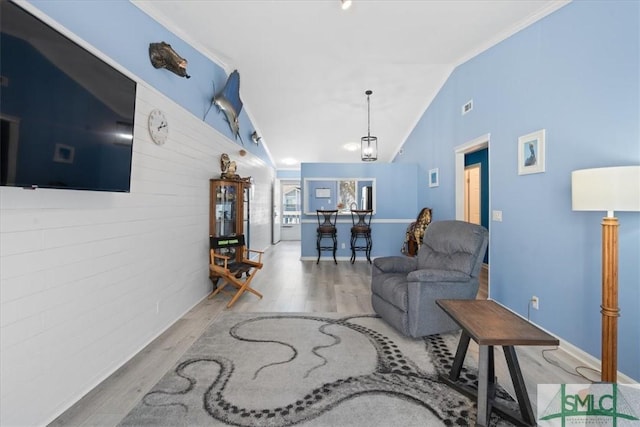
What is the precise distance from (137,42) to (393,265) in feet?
10.1

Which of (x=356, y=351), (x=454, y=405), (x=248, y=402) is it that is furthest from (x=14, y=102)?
(x=454, y=405)

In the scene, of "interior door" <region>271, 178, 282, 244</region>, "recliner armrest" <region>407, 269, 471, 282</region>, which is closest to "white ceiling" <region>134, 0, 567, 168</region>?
"recliner armrest" <region>407, 269, 471, 282</region>

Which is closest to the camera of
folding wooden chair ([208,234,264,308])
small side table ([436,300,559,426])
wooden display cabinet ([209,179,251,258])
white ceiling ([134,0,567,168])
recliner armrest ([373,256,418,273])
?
small side table ([436,300,559,426])

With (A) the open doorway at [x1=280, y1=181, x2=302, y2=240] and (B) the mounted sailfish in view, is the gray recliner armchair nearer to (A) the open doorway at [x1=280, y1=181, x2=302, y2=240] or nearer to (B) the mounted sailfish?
(B) the mounted sailfish

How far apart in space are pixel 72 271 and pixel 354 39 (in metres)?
3.56

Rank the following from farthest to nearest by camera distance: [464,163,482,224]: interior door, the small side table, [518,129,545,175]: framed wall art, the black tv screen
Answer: [464,163,482,224]: interior door < [518,129,545,175]: framed wall art < the small side table < the black tv screen

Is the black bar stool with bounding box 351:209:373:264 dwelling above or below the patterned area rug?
above

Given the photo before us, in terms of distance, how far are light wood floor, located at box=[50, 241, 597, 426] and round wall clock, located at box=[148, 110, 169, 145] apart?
1794mm

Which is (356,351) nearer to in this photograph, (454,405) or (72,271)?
(454,405)

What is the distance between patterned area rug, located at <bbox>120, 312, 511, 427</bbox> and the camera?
1.63 m

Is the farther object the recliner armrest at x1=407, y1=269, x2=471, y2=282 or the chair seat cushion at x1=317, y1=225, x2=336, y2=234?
the chair seat cushion at x1=317, y1=225, x2=336, y2=234

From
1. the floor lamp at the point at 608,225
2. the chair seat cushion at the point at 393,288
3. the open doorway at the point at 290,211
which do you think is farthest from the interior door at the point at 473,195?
the open doorway at the point at 290,211

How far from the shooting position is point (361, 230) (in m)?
5.96

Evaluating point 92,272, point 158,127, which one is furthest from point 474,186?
point 92,272
